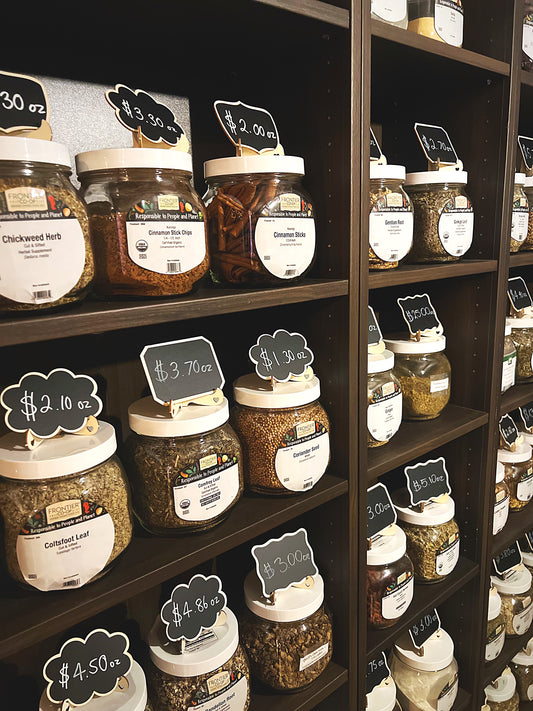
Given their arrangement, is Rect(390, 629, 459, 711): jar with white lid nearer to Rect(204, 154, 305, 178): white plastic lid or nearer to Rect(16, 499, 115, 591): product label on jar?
Rect(16, 499, 115, 591): product label on jar

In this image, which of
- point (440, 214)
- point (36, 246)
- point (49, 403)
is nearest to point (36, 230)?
point (36, 246)

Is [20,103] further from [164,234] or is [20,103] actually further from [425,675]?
[425,675]

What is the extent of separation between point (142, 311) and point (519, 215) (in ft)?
4.05

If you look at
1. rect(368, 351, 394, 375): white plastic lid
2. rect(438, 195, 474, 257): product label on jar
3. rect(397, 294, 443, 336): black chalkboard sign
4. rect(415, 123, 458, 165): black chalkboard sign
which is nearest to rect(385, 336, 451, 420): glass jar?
rect(397, 294, 443, 336): black chalkboard sign

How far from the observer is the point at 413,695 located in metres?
1.55

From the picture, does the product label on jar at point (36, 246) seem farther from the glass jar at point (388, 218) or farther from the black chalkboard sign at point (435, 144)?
the black chalkboard sign at point (435, 144)

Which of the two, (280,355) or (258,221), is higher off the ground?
(258,221)

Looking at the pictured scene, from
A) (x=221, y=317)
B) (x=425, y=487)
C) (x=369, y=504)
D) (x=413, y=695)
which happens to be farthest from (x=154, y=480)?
(x=413, y=695)

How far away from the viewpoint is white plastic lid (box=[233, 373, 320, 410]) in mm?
1031

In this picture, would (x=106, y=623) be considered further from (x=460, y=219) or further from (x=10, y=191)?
(x=460, y=219)

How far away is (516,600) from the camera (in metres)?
1.89

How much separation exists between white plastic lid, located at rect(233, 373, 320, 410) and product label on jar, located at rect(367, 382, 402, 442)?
0.66 ft

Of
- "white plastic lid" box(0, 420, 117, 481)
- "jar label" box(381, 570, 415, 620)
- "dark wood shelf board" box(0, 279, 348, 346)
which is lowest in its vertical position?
"jar label" box(381, 570, 415, 620)

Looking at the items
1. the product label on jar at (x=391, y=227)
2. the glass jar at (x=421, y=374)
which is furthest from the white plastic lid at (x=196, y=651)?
the product label on jar at (x=391, y=227)
